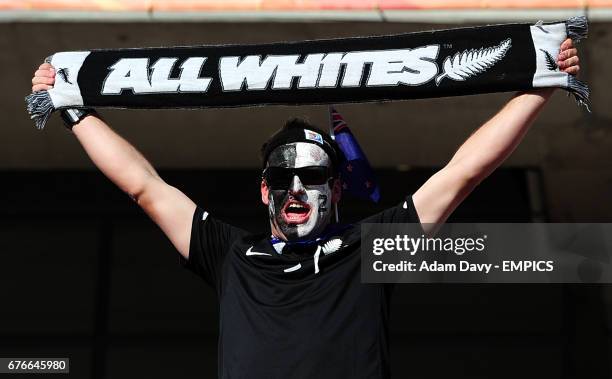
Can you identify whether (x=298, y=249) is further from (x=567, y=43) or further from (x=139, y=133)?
(x=139, y=133)

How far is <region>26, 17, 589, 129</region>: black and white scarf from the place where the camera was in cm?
321

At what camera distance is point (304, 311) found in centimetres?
302

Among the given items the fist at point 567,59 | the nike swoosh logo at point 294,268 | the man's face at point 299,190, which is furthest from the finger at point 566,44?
the nike swoosh logo at point 294,268

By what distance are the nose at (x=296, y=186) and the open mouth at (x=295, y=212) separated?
0.04 m

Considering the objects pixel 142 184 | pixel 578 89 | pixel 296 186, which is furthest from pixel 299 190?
pixel 578 89

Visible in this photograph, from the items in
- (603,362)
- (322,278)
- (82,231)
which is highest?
(82,231)

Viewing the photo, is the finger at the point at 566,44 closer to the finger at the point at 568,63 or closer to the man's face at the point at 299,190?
the finger at the point at 568,63

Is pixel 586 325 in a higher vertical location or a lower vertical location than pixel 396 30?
lower

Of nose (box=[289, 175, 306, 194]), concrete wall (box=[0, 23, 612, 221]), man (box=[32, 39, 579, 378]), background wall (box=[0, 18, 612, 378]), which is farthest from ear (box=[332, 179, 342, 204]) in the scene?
background wall (box=[0, 18, 612, 378])

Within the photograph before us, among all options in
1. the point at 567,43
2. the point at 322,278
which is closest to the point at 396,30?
the point at 567,43

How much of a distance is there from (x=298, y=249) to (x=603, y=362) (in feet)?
10.9

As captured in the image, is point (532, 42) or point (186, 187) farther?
point (186, 187)

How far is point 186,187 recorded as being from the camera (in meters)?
6.10

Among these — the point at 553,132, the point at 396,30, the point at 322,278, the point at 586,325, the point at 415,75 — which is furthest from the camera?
the point at 586,325
